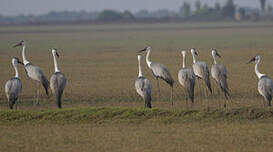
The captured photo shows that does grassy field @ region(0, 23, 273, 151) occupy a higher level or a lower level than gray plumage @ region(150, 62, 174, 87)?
lower

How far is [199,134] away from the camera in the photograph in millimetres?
12016

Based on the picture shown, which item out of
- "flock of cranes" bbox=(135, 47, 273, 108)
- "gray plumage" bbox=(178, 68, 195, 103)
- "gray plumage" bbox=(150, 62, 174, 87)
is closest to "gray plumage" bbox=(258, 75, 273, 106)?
"flock of cranes" bbox=(135, 47, 273, 108)

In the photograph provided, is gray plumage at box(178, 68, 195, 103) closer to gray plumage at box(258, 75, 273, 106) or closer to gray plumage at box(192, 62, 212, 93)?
gray plumage at box(192, 62, 212, 93)

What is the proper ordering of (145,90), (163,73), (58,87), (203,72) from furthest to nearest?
(163,73)
(203,72)
(58,87)
(145,90)

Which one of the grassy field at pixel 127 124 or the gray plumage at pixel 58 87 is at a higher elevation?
the gray plumage at pixel 58 87

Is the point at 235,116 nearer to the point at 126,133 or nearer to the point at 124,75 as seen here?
the point at 126,133

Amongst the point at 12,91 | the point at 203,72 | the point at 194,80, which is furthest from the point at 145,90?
the point at 12,91

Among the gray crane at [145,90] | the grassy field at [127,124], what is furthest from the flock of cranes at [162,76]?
the grassy field at [127,124]

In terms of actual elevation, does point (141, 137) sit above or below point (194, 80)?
below

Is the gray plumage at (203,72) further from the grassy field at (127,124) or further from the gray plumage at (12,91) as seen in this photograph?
the gray plumage at (12,91)

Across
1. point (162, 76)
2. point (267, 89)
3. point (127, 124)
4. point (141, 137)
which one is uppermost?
point (162, 76)

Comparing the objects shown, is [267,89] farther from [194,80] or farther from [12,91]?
[12,91]

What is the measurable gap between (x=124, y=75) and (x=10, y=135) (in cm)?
1182

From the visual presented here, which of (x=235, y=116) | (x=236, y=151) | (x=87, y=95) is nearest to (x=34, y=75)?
(x=87, y=95)
